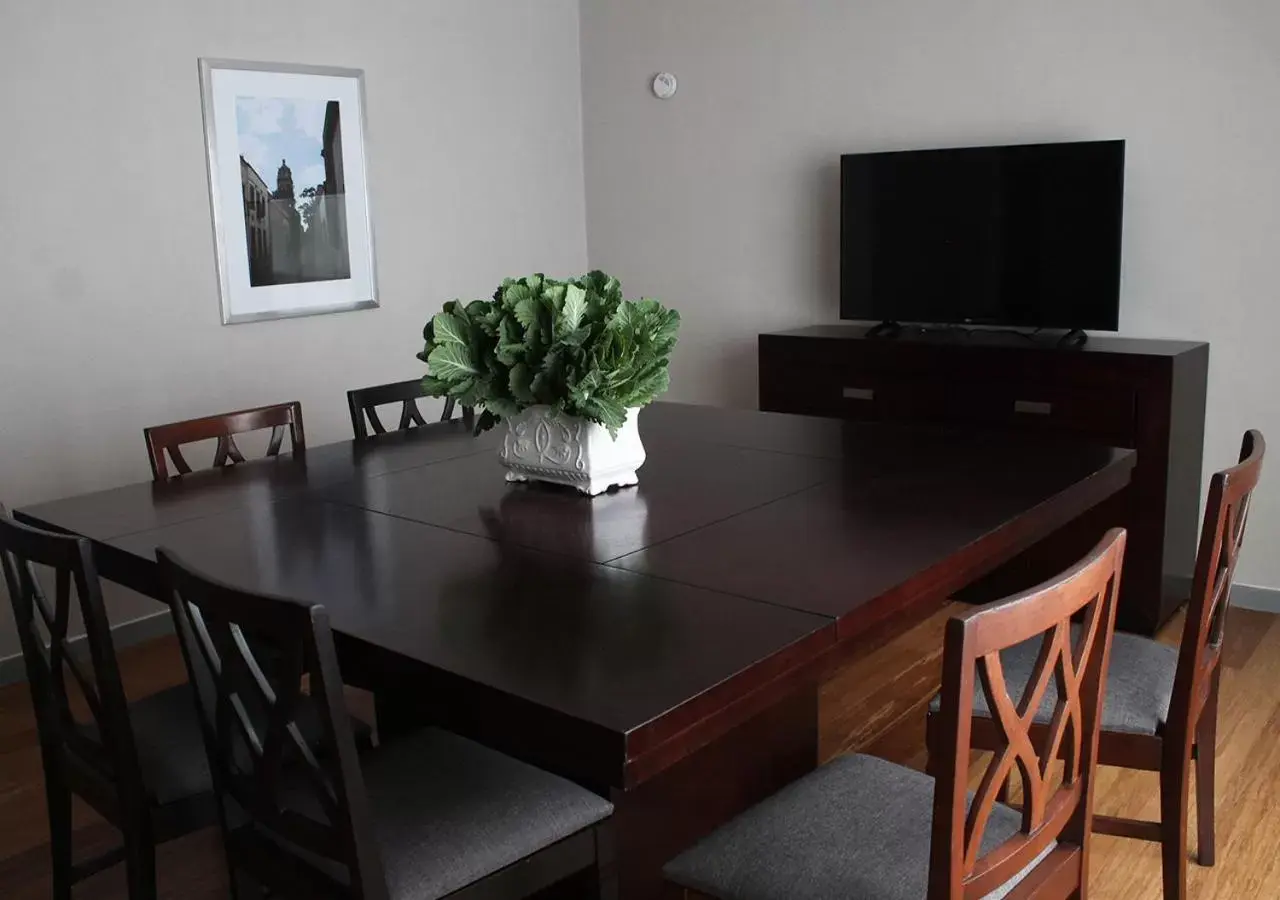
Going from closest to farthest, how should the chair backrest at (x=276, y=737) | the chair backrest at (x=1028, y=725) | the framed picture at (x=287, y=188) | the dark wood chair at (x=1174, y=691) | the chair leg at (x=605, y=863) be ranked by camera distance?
the chair backrest at (x=1028, y=725) < the chair backrest at (x=276, y=737) < the chair leg at (x=605, y=863) < the dark wood chair at (x=1174, y=691) < the framed picture at (x=287, y=188)

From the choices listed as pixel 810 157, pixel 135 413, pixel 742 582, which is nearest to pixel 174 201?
pixel 135 413

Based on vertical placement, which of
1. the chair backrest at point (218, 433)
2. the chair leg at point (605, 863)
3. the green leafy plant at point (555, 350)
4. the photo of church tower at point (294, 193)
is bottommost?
the chair leg at point (605, 863)

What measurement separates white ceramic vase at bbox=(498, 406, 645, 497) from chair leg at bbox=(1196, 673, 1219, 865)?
48.6 inches

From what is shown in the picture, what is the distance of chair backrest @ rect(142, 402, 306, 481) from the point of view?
2775 millimetres

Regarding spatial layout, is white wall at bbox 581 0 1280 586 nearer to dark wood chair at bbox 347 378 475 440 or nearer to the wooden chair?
dark wood chair at bbox 347 378 475 440

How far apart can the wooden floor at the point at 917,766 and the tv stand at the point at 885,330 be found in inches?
40.8

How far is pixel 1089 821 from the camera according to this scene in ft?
5.89

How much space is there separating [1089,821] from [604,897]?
0.77 m

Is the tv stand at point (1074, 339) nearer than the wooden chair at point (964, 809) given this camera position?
No

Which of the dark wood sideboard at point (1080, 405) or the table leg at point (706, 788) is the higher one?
the dark wood sideboard at point (1080, 405)

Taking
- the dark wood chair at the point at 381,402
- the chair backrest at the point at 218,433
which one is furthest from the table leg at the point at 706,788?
the chair backrest at the point at 218,433

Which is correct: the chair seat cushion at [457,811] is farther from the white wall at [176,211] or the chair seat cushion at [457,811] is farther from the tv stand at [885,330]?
the tv stand at [885,330]

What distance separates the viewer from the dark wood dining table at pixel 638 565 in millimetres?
1499

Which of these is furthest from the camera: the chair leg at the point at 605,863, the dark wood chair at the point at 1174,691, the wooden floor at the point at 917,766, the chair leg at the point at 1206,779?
the wooden floor at the point at 917,766
